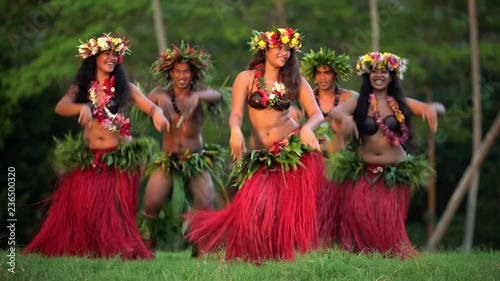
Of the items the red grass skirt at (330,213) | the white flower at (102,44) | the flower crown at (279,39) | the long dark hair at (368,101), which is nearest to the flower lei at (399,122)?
the long dark hair at (368,101)

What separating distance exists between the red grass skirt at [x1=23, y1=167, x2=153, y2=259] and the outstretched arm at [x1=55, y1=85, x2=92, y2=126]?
0.47 meters

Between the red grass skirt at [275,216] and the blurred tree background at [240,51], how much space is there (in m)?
7.75

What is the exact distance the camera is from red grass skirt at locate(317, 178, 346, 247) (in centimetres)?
764


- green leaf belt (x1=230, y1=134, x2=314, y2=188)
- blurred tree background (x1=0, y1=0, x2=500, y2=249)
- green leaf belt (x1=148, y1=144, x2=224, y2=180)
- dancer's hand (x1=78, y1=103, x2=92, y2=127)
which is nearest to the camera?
green leaf belt (x1=230, y1=134, x2=314, y2=188)

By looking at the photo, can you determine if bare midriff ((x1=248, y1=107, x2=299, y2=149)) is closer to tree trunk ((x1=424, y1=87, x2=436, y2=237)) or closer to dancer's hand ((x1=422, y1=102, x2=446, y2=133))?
dancer's hand ((x1=422, y1=102, x2=446, y2=133))

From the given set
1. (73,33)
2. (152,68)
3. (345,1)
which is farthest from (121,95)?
(345,1)

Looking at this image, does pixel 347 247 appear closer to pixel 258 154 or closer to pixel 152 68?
pixel 258 154

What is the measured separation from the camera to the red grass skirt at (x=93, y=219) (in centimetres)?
729

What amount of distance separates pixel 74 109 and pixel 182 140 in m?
1.13

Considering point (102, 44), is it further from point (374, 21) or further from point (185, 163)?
point (374, 21)

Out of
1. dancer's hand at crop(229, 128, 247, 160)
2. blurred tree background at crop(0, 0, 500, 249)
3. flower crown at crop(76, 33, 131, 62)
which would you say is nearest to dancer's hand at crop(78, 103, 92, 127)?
flower crown at crop(76, 33, 131, 62)

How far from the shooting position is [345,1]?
17688 mm

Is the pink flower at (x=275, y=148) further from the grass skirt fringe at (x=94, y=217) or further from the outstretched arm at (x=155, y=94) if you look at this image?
the outstretched arm at (x=155, y=94)

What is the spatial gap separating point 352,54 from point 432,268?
10.1m
